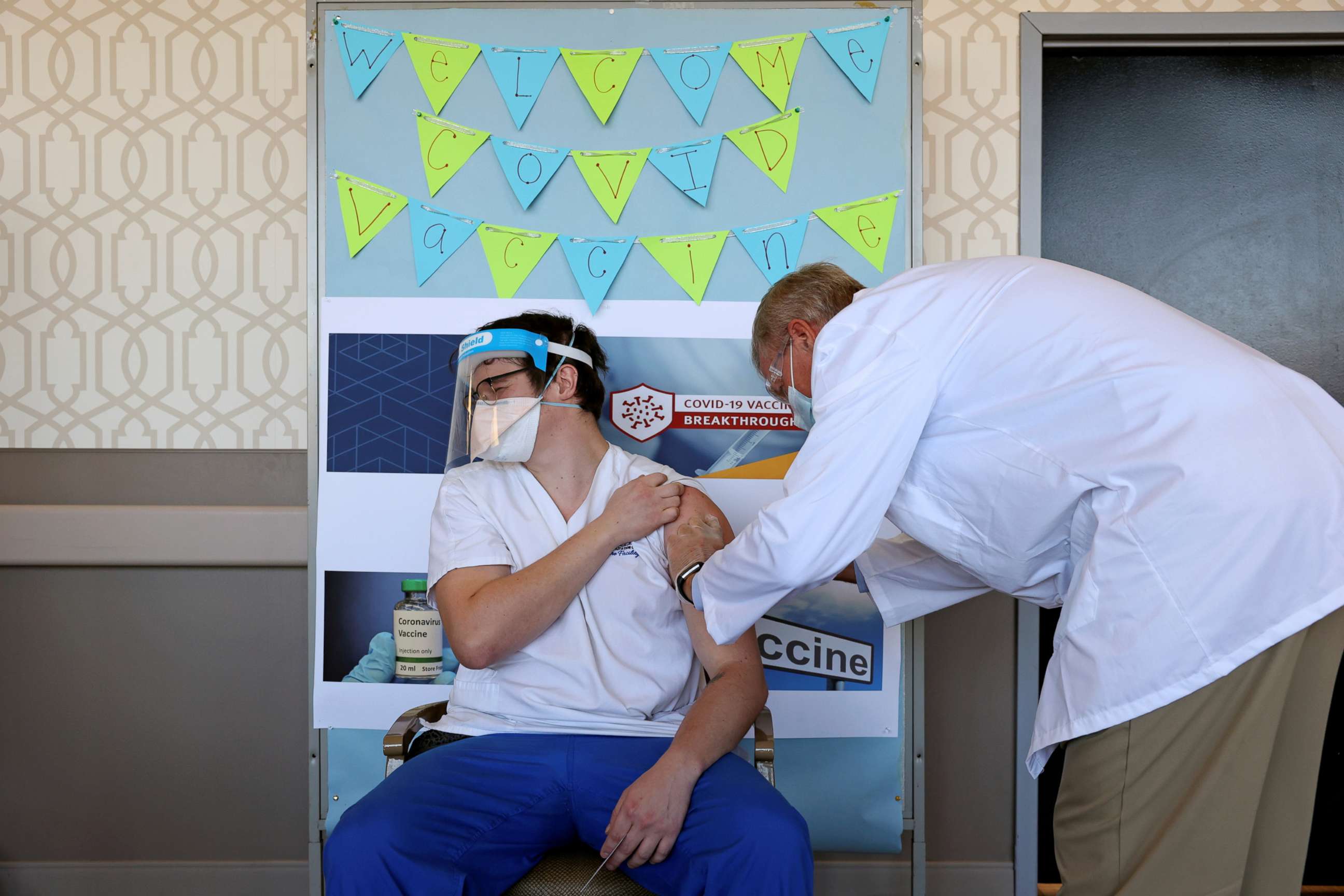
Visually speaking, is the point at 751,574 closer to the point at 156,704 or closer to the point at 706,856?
the point at 706,856

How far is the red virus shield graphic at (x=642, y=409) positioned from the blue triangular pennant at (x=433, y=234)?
0.48 meters

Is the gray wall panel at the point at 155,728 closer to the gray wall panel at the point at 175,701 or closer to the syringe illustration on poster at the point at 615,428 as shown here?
the gray wall panel at the point at 175,701

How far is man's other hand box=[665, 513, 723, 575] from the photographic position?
172cm

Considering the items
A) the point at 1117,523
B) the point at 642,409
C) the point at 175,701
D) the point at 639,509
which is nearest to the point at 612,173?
the point at 642,409

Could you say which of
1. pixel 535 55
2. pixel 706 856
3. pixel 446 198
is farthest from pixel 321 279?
pixel 706 856

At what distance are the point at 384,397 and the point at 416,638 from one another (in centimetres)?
54

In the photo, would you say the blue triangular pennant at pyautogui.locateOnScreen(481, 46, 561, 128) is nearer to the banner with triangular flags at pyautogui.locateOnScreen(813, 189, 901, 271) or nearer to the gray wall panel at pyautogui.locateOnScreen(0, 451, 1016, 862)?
the banner with triangular flags at pyautogui.locateOnScreen(813, 189, 901, 271)

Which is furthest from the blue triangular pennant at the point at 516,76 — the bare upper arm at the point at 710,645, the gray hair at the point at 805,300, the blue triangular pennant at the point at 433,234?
the bare upper arm at the point at 710,645

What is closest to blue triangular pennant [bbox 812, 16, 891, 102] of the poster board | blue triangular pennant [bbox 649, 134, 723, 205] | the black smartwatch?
the poster board

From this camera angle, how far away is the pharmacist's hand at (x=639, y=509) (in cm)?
172

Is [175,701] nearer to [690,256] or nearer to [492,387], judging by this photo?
[492,387]

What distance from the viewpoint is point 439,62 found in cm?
218

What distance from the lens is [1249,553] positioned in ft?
3.99

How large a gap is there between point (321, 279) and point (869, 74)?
1.28 m
